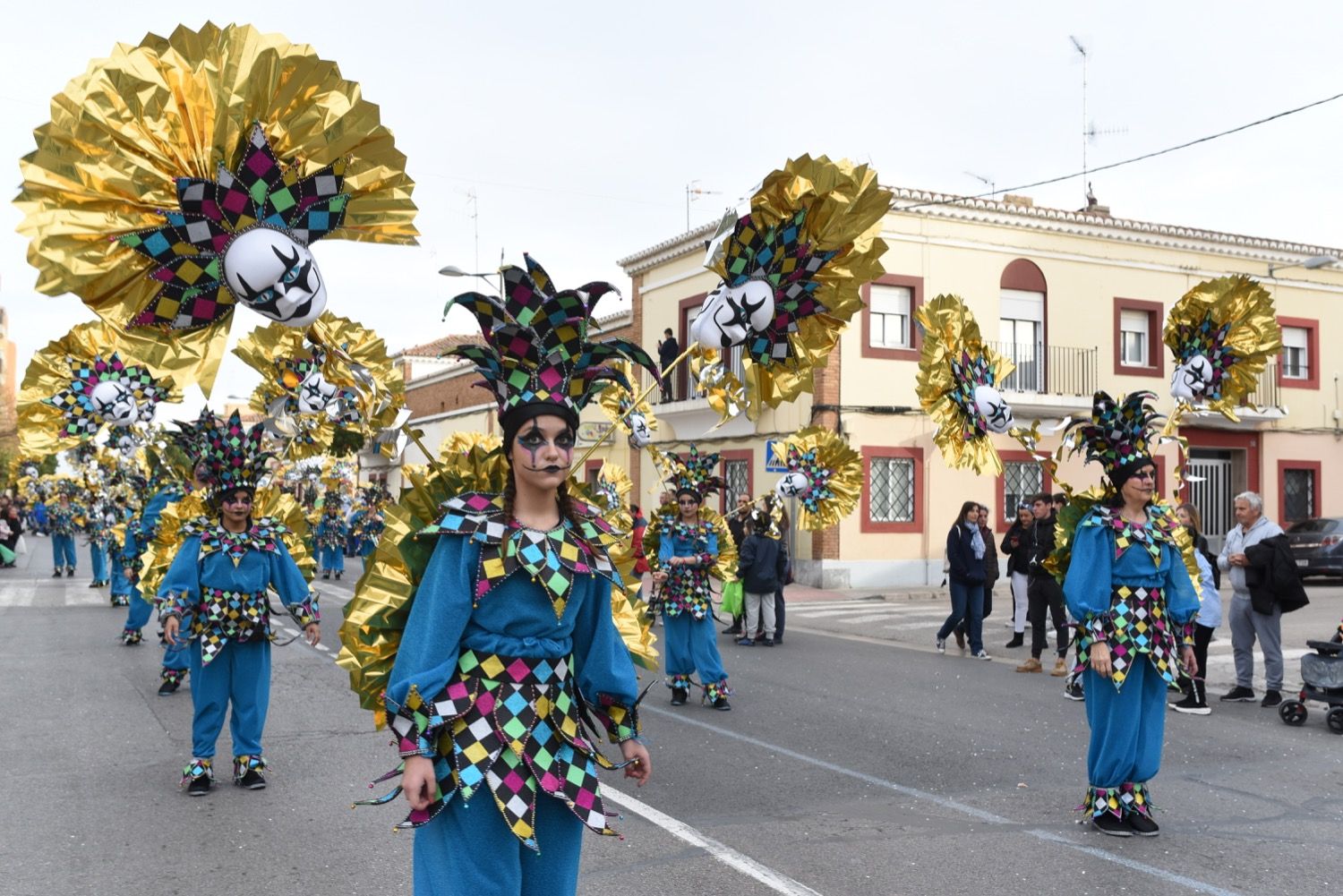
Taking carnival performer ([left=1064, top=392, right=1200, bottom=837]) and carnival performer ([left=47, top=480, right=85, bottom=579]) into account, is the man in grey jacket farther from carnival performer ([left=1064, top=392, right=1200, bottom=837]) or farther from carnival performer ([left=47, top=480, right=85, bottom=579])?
carnival performer ([left=47, top=480, right=85, bottom=579])

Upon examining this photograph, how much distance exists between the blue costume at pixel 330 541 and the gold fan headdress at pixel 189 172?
2124cm

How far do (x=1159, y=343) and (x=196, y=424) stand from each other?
73.4 feet

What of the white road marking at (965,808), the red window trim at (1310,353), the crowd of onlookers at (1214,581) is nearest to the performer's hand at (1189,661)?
the white road marking at (965,808)

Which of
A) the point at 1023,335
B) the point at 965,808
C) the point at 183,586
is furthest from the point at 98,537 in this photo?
the point at 965,808

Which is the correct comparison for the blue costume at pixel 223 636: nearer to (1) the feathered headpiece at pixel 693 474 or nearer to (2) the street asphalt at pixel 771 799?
(2) the street asphalt at pixel 771 799

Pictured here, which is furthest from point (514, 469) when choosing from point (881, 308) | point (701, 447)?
point (701, 447)

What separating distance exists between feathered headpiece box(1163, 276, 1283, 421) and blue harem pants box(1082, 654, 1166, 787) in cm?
253

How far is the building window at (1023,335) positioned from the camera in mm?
23922

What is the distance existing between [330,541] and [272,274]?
22288 millimetres

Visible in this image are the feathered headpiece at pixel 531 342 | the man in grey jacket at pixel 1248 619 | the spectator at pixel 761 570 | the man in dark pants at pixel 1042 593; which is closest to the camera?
the feathered headpiece at pixel 531 342

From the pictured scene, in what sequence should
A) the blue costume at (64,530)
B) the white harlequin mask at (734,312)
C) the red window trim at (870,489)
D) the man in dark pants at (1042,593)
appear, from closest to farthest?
1. the white harlequin mask at (734,312)
2. the man in dark pants at (1042,593)
3. the red window trim at (870,489)
4. the blue costume at (64,530)

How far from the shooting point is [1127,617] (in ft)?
19.6

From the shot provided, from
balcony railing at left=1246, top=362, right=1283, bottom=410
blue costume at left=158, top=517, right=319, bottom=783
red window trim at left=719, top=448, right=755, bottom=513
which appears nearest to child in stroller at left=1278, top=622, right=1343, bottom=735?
blue costume at left=158, top=517, right=319, bottom=783

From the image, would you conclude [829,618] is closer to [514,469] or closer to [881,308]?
[881,308]
